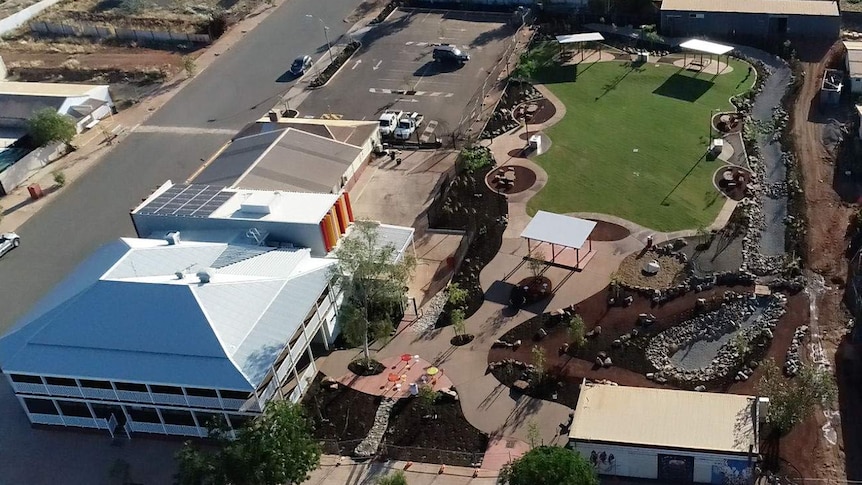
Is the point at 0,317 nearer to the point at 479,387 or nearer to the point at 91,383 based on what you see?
the point at 91,383

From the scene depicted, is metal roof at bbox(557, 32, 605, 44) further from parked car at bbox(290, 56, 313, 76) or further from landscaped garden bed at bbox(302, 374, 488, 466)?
landscaped garden bed at bbox(302, 374, 488, 466)

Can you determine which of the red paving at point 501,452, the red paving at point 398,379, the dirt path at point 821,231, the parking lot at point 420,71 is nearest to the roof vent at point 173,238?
the red paving at point 398,379

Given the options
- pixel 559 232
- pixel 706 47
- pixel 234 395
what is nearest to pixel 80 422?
pixel 234 395

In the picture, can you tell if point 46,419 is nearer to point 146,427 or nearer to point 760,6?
point 146,427

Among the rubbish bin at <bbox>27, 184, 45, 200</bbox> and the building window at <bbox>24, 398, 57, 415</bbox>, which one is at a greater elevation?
the rubbish bin at <bbox>27, 184, 45, 200</bbox>

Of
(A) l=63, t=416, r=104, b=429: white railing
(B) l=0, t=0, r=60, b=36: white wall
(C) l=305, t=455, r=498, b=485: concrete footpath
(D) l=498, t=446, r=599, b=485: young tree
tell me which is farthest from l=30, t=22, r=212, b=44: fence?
(D) l=498, t=446, r=599, b=485: young tree

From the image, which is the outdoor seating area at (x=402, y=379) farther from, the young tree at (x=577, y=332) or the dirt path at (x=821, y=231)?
the dirt path at (x=821, y=231)
